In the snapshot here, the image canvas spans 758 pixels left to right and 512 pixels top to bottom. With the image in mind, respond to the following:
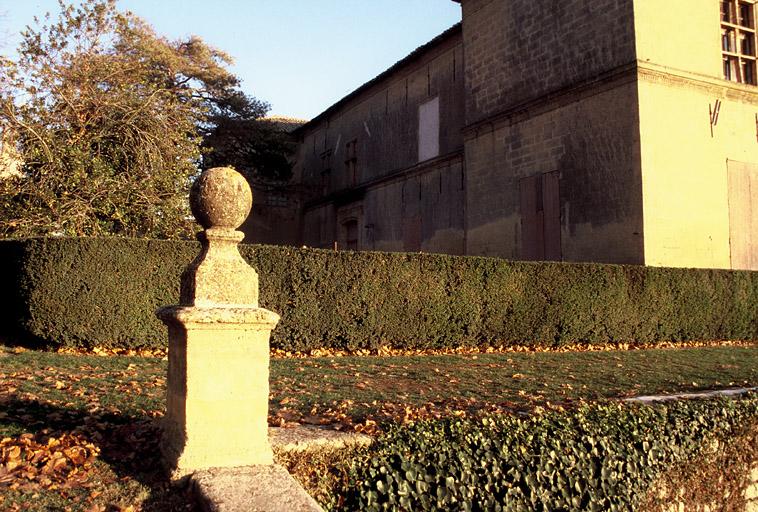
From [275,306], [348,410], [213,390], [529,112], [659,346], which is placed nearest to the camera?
[213,390]

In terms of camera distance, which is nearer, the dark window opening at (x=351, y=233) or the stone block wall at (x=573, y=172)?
the stone block wall at (x=573, y=172)

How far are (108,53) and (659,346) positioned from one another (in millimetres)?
13657

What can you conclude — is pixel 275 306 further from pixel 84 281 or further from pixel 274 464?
pixel 274 464

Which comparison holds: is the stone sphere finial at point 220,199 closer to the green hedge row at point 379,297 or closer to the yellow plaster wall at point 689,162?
A: the green hedge row at point 379,297

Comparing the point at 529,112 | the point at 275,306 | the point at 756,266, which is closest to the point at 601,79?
the point at 529,112

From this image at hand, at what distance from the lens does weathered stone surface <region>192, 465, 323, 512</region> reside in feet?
9.46

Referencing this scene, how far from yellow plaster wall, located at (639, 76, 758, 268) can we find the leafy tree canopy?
10.4 meters

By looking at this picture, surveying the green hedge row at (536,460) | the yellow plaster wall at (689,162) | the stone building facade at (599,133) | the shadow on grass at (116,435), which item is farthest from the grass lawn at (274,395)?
A: the stone building facade at (599,133)

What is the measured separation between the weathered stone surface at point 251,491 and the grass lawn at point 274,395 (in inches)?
6.7

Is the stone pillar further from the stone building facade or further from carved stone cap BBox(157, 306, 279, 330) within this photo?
the stone building facade

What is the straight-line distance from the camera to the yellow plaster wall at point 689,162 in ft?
44.5

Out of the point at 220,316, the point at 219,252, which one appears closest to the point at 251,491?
the point at 220,316

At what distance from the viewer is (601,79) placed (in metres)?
14.4

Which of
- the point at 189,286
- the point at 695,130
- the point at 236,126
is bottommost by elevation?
the point at 189,286
